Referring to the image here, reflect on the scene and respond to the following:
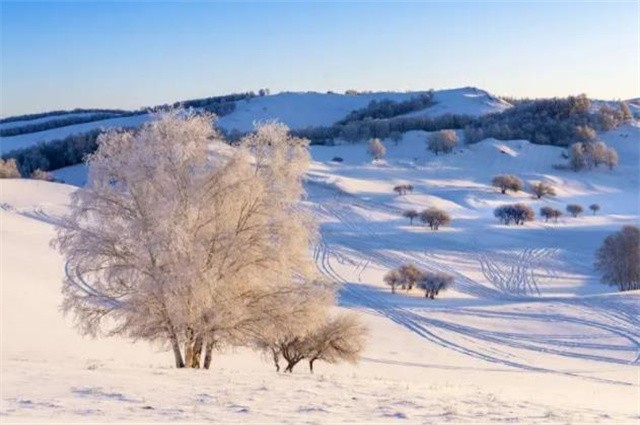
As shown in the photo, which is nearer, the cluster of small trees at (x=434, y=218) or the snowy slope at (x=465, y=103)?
the cluster of small trees at (x=434, y=218)

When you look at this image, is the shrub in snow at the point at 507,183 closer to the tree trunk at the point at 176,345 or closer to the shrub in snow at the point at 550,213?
the shrub in snow at the point at 550,213

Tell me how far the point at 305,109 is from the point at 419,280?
116484 millimetres

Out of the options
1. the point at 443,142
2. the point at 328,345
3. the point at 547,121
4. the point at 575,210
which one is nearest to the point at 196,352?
the point at 328,345

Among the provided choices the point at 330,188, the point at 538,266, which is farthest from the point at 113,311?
the point at 330,188

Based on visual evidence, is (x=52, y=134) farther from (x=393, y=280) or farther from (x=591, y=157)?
(x=393, y=280)

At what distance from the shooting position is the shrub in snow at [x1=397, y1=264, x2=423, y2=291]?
3938cm

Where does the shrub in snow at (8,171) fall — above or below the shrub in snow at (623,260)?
above

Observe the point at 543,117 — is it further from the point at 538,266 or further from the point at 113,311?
the point at 113,311

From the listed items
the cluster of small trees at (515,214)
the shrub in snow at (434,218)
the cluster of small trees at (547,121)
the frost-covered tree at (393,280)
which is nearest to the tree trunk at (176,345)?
the frost-covered tree at (393,280)

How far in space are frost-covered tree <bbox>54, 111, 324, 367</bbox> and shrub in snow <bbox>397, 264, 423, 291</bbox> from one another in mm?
21998

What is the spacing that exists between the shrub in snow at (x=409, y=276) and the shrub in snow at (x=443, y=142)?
193 feet

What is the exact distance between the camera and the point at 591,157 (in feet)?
307

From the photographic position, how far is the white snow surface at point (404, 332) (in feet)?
37.9

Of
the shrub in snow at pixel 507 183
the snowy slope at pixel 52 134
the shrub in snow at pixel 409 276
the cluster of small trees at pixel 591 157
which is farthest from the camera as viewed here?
the snowy slope at pixel 52 134
